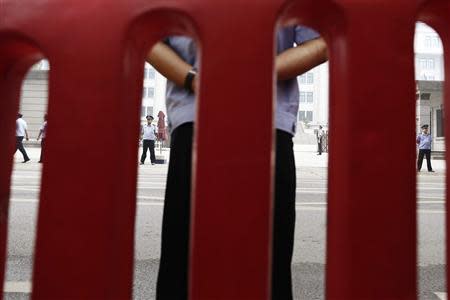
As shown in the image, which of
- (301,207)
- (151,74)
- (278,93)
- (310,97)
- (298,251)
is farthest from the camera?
(310,97)

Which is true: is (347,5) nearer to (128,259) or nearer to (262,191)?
(262,191)

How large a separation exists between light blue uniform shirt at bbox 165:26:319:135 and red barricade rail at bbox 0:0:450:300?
1.48 feet

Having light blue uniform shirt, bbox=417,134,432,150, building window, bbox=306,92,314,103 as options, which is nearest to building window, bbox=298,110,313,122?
building window, bbox=306,92,314,103

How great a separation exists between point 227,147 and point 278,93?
540 millimetres

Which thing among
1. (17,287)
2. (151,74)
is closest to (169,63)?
(17,287)

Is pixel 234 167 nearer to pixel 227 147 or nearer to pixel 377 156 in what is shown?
pixel 227 147

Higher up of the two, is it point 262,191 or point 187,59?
point 187,59

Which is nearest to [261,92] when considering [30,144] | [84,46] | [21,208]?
[84,46]

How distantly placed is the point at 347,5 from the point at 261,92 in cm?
14

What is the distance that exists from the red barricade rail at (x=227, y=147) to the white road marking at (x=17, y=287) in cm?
94

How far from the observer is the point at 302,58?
847mm

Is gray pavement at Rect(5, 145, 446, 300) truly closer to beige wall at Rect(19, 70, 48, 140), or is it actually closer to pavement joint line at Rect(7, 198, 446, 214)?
pavement joint line at Rect(7, 198, 446, 214)

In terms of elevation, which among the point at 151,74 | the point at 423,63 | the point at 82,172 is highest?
the point at 423,63

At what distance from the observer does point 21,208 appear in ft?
10.3
